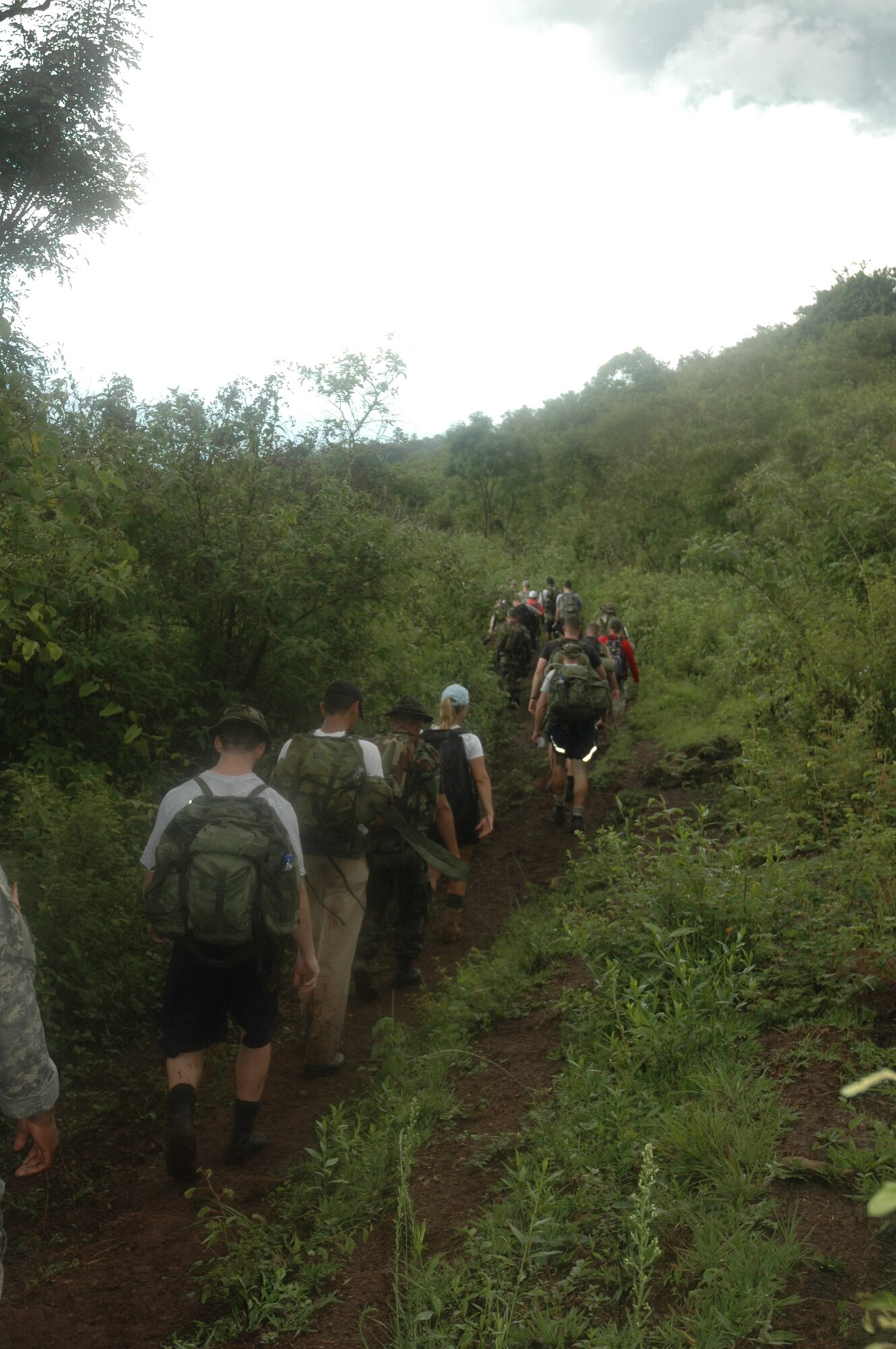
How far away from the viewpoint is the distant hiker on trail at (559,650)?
1011 cm

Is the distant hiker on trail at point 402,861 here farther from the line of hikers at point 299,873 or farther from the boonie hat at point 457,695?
the boonie hat at point 457,695

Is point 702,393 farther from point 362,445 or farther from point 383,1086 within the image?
point 383,1086

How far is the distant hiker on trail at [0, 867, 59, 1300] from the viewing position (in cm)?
267

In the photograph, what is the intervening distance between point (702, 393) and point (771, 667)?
110ft

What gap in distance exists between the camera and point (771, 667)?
10.9 meters

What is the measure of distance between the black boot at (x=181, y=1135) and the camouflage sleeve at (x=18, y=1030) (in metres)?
1.63

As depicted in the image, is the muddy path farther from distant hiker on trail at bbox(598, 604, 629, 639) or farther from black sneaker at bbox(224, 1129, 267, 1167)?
distant hiker on trail at bbox(598, 604, 629, 639)

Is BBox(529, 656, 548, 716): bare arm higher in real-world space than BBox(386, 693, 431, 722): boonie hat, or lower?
lower

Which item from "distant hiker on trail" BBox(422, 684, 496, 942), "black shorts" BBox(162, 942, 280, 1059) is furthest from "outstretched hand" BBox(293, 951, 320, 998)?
"distant hiker on trail" BBox(422, 684, 496, 942)

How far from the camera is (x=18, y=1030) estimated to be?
2.69m

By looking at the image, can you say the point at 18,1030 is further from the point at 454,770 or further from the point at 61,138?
the point at 61,138

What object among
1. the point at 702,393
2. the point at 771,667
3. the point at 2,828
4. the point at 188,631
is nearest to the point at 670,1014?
the point at 2,828

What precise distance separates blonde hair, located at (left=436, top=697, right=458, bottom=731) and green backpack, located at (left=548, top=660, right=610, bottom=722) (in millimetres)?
1944

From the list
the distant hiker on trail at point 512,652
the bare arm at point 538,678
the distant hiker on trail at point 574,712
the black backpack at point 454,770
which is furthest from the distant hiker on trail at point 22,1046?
the distant hiker on trail at point 512,652
